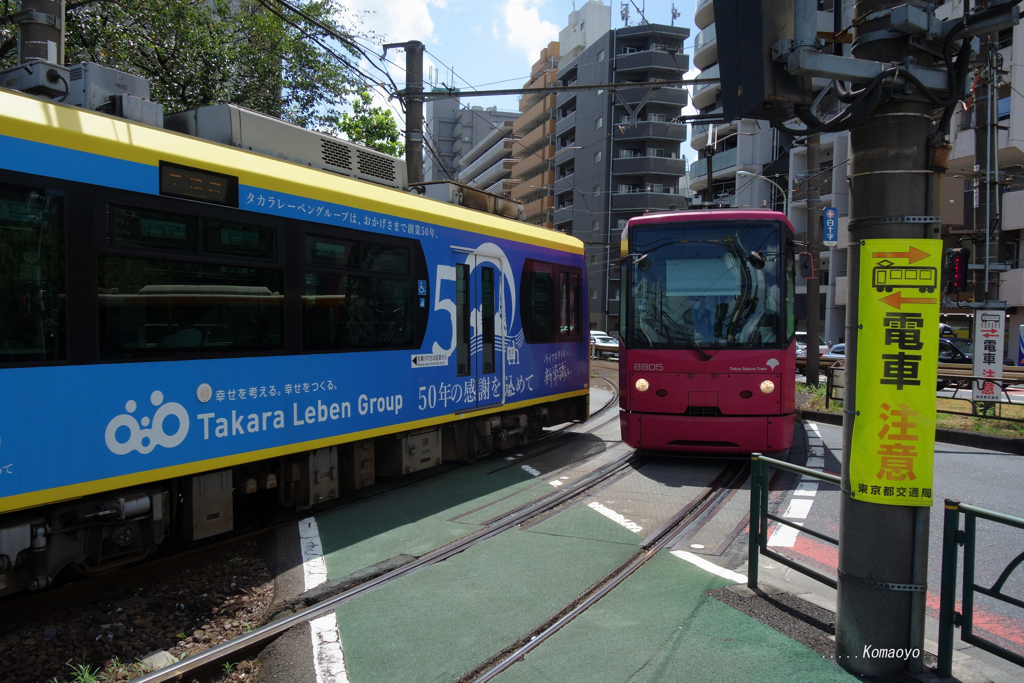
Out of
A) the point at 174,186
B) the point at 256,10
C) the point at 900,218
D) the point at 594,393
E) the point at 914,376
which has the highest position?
the point at 256,10

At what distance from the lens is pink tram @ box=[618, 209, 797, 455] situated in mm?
8820

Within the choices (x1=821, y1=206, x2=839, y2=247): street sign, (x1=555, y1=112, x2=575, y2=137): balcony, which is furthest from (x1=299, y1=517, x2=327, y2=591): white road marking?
(x1=555, y1=112, x2=575, y2=137): balcony

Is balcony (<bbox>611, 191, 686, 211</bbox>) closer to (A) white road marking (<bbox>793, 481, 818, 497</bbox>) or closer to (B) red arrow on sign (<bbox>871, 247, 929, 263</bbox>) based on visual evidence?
(A) white road marking (<bbox>793, 481, 818, 497</bbox>)

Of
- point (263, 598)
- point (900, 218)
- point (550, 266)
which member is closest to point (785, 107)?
point (900, 218)

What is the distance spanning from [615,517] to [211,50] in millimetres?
11339

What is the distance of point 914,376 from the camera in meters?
3.49

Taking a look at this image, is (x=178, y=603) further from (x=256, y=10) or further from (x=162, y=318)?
(x=256, y=10)

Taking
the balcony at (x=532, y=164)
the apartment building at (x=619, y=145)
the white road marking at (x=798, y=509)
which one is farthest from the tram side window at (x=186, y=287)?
the balcony at (x=532, y=164)

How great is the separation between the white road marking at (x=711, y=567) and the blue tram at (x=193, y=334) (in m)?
3.25

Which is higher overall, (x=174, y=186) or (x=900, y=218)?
(x=174, y=186)

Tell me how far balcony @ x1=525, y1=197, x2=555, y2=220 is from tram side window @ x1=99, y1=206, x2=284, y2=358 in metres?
55.2

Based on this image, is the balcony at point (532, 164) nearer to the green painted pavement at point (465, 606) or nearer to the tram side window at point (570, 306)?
the tram side window at point (570, 306)

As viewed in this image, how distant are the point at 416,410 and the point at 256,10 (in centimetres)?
1069

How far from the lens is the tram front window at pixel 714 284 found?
29.2 ft
